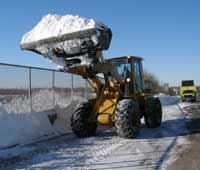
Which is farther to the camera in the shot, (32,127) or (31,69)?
(31,69)

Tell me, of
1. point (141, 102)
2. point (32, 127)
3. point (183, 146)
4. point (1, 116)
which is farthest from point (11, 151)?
point (141, 102)

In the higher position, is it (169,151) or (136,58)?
(136,58)

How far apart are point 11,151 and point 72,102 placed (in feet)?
23.3

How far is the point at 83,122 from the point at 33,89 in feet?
7.40

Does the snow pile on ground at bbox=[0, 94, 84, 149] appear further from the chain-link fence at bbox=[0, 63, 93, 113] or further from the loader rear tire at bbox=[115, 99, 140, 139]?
the loader rear tire at bbox=[115, 99, 140, 139]

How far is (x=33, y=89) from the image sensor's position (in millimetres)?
15656

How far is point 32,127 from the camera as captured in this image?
14352mm

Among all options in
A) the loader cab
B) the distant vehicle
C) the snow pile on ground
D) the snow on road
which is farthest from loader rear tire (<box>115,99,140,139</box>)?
the distant vehicle

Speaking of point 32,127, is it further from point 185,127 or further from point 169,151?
point 185,127

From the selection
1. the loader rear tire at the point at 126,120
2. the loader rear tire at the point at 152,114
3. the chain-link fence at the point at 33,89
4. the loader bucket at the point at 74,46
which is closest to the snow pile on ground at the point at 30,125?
the chain-link fence at the point at 33,89

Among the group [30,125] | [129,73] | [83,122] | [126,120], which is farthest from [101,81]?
[30,125]

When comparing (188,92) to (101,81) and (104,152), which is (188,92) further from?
(104,152)

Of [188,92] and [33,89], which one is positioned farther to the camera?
[188,92]

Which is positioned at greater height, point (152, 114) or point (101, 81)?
point (101, 81)
